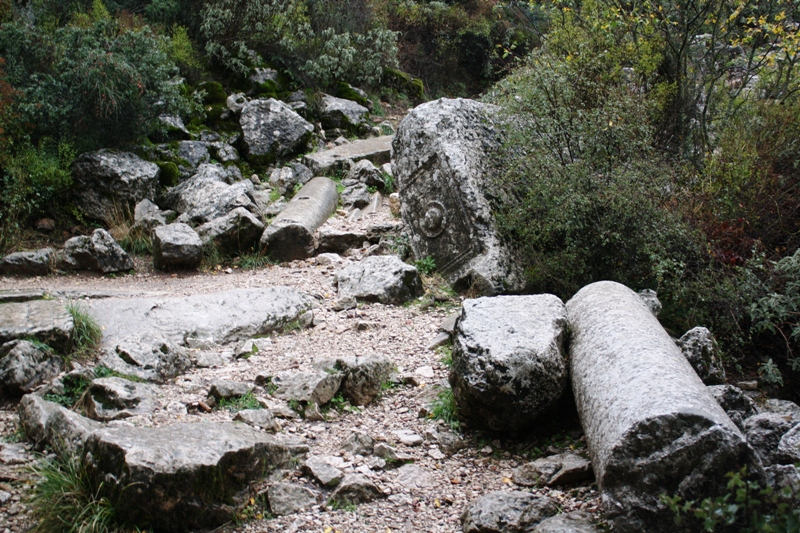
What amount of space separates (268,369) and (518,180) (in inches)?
132

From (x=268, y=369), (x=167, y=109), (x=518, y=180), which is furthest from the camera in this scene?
(x=167, y=109)

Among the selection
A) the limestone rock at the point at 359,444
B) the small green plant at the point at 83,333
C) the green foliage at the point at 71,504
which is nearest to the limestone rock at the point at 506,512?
the limestone rock at the point at 359,444

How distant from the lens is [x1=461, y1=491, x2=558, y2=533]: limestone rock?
312 centimetres

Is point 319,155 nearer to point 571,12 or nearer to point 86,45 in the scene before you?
point 86,45

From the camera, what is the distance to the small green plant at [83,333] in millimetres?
4961

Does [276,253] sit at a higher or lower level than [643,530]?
lower

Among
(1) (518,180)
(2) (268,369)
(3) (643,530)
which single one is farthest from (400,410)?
(1) (518,180)

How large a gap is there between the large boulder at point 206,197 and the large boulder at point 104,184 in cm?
56

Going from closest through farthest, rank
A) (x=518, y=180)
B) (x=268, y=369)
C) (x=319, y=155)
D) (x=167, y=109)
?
1. (x=268, y=369)
2. (x=518, y=180)
3. (x=167, y=109)
4. (x=319, y=155)

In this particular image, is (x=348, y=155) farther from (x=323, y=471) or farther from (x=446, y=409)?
(x=323, y=471)

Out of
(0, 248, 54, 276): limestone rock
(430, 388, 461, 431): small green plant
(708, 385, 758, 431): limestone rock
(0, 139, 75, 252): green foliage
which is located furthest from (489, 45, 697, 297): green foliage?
(0, 139, 75, 252): green foliage

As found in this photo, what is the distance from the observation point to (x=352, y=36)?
14.3 metres

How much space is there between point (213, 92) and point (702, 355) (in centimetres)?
1000

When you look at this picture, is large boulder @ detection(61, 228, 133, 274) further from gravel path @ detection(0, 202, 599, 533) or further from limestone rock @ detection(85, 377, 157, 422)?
limestone rock @ detection(85, 377, 157, 422)
